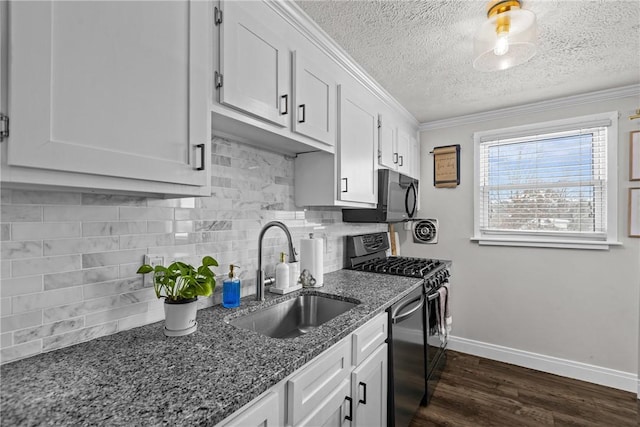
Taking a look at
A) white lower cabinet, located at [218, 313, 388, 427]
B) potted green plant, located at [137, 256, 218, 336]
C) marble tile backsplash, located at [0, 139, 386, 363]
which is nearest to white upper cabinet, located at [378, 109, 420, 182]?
marble tile backsplash, located at [0, 139, 386, 363]

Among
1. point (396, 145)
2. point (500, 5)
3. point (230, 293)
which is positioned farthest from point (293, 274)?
point (500, 5)

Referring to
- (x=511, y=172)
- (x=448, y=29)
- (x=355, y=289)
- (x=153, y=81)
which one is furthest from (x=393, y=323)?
(x=511, y=172)

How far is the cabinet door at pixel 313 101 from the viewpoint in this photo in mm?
1526

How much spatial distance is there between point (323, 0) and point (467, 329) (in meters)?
3.11

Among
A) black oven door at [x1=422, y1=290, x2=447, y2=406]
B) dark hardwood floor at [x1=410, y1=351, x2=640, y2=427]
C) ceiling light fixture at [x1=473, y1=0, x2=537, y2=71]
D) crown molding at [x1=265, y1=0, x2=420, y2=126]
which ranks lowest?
dark hardwood floor at [x1=410, y1=351, x2=640, y2=427]

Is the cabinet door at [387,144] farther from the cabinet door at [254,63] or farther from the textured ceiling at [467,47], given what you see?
the cabinet door at [254,63]

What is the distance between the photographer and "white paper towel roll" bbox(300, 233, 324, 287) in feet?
6.06

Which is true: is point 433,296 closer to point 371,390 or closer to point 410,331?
point 410,331

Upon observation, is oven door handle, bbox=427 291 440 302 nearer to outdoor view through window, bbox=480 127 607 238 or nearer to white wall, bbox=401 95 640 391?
white wall, bbox=401 95 640 391

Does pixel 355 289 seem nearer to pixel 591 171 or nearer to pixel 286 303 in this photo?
pixel 286 303

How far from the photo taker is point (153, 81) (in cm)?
91

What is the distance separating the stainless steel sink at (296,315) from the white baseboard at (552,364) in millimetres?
2091

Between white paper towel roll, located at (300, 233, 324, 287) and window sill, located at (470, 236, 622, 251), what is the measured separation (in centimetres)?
195

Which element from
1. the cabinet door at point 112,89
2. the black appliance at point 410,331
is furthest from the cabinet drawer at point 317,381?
the cabinet door at point 112,89
